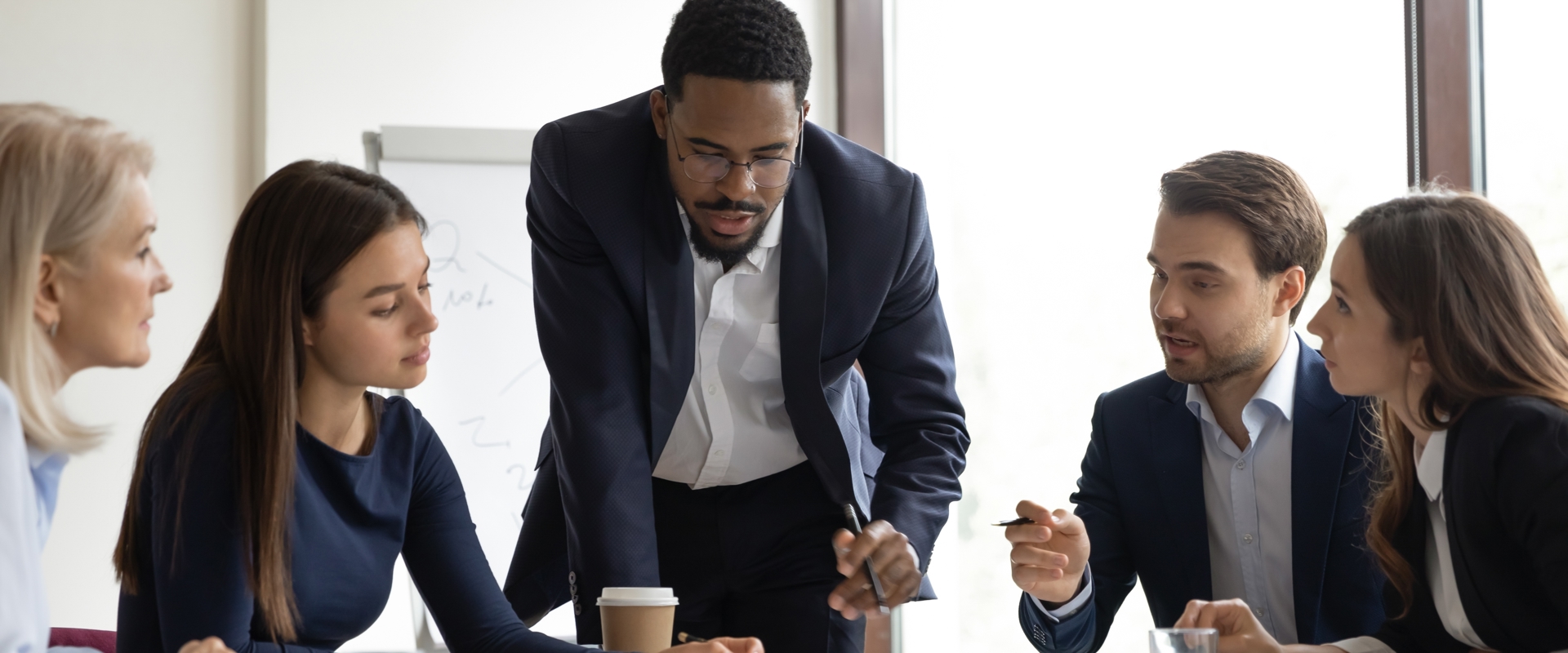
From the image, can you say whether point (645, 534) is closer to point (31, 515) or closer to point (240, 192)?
point (31, 515)

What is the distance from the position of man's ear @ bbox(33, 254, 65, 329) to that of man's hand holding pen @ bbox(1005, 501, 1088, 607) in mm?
1129

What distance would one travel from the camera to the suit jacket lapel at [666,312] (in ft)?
5.86

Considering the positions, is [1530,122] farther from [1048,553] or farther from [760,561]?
[760,561]

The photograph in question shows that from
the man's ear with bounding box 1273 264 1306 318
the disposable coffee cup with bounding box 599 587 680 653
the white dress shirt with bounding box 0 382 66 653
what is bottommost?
the disposable coffee cup with bounding box 599 587 680 653

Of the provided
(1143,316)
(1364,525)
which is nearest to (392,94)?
(1143,316)

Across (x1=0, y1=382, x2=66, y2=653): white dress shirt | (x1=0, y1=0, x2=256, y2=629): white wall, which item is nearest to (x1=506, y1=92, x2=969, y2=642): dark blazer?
(x1=0, y1=382, x2=66, y2=653): white dress shirt

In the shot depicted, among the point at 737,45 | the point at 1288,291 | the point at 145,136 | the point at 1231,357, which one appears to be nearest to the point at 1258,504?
the point at 1231,357

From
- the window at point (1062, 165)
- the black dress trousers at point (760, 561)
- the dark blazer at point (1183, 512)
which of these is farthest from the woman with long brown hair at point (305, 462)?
the window at point (1062, 165)

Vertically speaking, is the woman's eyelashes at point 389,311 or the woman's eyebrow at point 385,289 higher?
the woman's eyebrow at point 385,289

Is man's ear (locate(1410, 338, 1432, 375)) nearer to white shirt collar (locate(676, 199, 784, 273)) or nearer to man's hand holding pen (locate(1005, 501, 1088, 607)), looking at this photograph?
man's hand holding pen (locate(1005, 501, 1088, 607))

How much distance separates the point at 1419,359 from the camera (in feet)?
5.24

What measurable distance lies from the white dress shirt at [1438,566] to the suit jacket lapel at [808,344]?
701mm

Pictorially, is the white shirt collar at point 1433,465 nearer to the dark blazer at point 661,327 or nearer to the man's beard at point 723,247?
the dark blazer at point 661,327

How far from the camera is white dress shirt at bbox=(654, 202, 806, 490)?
1.85m
